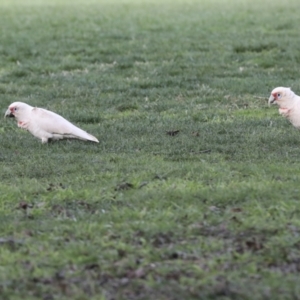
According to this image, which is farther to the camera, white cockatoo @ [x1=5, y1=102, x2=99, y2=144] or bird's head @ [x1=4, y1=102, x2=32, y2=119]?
bird's head @ [x1=4, y1=102, x2=32, y2=119]

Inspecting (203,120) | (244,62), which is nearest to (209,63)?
(244,62)

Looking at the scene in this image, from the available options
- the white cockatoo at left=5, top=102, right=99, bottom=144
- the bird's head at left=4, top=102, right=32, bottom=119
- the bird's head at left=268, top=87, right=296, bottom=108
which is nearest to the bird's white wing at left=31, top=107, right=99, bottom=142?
the white cockatoo at left=5, top=102, right=99, bottom=144

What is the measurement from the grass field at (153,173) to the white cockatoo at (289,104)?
0.25 m

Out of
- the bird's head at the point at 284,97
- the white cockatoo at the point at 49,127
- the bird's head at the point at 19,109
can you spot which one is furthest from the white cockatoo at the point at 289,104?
the bird's head at the point at 19,109

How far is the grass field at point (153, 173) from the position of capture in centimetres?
515

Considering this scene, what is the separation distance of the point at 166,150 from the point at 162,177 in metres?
1.39

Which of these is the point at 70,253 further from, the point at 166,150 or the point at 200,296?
the point at 166,150

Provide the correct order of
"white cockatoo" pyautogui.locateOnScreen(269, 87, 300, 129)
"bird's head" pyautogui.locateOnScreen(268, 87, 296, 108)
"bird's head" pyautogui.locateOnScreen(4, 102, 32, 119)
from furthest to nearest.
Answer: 1. "bird's head" pyautogui.locateOnScreen(4, 102, 32, 119)
2. "bird's head" pyautogui.locateOnScreen(268, 87, 296, 108)
3. "white cockatoo" pyautogui.locateOnScreen(269, 87, 300, 129)

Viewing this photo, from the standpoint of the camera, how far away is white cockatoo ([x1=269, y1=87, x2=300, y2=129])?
8.84 meters

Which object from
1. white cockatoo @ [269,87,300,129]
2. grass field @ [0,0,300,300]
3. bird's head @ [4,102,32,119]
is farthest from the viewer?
bird's head @ [4,102,32,119]

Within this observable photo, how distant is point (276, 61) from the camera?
14.5m

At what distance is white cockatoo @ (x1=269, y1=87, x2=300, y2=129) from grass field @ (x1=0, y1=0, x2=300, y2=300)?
25cm

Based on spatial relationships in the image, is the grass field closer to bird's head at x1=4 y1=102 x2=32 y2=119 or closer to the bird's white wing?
the bird's white wing

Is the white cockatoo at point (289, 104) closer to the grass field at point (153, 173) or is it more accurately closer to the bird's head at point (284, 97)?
the bird's head at point (284, 97)
